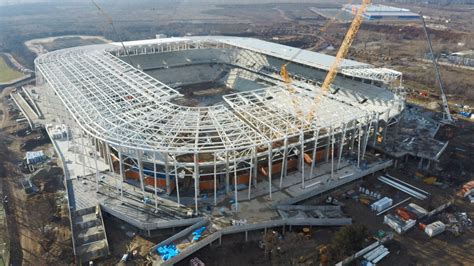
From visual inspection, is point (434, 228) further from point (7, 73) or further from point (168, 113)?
point (7, 73)

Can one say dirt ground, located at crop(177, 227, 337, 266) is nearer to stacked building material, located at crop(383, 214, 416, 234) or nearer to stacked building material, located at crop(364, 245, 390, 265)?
stacked building material, located at crop(364, 245, 390, 265)

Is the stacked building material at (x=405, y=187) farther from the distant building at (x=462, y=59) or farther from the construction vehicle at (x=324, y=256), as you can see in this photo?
the distant building at (x=462, y=59)

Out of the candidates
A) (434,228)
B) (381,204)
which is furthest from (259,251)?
(434,228)

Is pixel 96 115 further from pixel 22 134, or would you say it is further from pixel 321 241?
pixel 321 241

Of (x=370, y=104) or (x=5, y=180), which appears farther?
(x=370, y=104)

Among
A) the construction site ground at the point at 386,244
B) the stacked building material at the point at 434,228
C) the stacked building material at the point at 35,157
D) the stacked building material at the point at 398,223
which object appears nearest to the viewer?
the construction site ground at the point at 386,244

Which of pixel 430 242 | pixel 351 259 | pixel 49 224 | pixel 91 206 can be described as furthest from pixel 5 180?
pixel 430 242

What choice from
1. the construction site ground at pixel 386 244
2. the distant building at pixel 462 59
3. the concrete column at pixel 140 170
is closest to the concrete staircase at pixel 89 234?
the concrete column at pixel 140 170
